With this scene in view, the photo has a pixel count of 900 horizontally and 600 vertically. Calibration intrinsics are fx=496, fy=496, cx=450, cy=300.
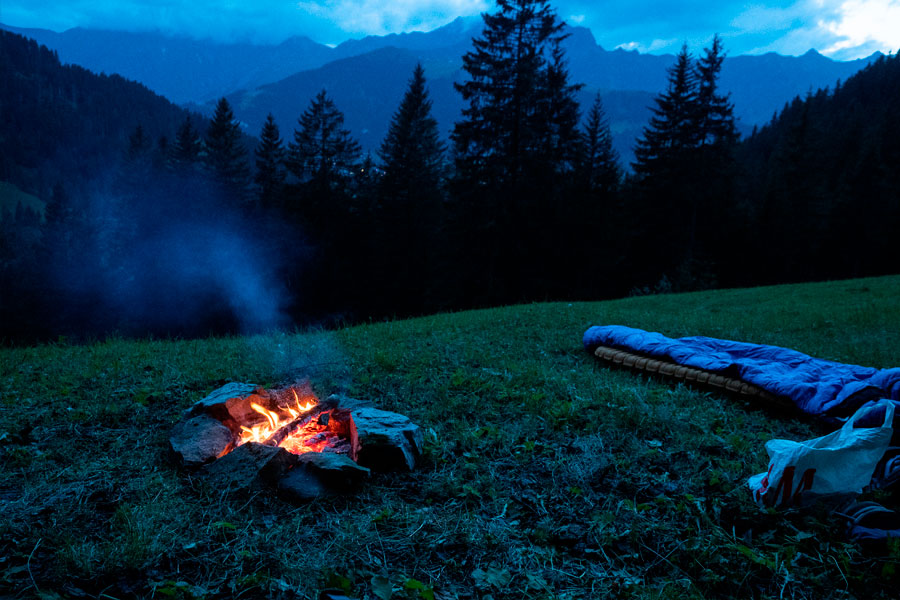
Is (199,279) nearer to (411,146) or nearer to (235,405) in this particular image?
(411,146)

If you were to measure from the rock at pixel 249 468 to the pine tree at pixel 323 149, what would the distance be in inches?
1249

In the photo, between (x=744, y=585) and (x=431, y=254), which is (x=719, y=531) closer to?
(x=744, y=585)

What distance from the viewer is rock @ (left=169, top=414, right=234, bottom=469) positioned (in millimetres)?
3512

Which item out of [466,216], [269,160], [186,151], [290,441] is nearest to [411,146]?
[466,216]

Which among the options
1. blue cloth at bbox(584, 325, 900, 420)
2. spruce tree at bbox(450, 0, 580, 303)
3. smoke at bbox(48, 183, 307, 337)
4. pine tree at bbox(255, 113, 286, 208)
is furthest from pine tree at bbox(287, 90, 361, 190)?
blue cloth at bbox(584, 325, 900, 420)

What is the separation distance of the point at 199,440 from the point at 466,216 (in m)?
21.6

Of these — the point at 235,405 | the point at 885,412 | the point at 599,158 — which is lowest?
the point at 235,405

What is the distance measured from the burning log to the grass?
2.26ft

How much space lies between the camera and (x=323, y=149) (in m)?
33.5

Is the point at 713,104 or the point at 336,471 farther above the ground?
the point at 713,104

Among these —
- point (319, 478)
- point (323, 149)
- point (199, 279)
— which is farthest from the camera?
point (323, 149)

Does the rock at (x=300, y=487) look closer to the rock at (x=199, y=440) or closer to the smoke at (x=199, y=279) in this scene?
the rock at (x=199, y=440)

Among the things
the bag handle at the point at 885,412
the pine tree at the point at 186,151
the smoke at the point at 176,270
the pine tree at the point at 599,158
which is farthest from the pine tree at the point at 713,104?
the pine tree at the point at 186,151

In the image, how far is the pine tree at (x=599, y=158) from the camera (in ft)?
99.9
